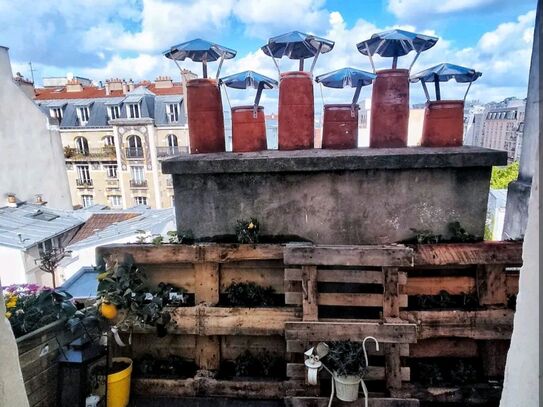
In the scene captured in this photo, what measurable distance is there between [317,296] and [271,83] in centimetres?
210

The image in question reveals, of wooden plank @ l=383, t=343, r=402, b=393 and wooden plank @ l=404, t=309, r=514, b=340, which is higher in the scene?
wooden plank @ l=404, t=309, r=514, b=340

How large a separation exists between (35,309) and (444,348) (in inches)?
129

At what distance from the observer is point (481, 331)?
9.03 ft

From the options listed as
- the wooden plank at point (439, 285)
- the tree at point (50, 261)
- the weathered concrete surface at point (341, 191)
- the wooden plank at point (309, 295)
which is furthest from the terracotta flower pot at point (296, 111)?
the tree at point (50, 261)

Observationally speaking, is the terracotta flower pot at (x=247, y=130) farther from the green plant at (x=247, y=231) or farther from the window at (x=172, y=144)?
the window at (x=172, y=144)

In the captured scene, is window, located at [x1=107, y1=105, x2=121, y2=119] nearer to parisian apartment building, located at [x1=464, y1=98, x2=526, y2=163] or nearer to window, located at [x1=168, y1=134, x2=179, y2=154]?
window, located at [x1=168, y1=134, x2=179, y2=154]

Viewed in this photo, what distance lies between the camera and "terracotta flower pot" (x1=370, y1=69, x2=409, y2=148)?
329 cm

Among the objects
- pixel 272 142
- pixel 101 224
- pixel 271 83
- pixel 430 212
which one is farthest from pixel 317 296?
pixel 101 224

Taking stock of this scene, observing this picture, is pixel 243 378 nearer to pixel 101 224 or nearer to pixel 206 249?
pixel 206 249

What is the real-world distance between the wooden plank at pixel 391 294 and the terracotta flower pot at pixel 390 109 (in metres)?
1.32

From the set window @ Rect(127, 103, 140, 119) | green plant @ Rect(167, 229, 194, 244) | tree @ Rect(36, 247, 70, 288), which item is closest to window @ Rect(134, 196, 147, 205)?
window @ Rect(127, 103, 140, 119)

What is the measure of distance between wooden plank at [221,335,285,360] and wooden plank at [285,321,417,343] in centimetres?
47

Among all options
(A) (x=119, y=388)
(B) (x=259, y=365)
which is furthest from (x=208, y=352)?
(A) (x=119, y=388)

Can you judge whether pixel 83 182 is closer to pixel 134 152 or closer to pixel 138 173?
pixel 138 173
